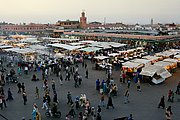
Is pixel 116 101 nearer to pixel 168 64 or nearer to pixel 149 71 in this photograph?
pixel 149 71

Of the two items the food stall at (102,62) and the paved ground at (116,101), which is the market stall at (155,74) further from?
the food stall at (102,62)

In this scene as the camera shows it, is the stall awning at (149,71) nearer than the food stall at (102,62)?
Yes

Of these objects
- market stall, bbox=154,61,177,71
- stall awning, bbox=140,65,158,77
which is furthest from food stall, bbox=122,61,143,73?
market stall, bbox=154,61,177,71

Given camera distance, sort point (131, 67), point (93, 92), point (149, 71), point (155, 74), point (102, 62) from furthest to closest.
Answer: point (102, 62), point (131, 67), point (155, 74), point (149, 71), point (93, 92)

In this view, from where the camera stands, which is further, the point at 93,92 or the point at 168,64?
the point at 168,64

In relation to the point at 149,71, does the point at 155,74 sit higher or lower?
lower

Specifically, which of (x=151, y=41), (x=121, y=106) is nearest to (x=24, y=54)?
(x=121, y=106)

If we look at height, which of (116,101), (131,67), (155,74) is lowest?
(116,101)

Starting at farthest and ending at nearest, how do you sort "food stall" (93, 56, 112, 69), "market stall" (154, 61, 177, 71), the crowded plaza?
"food stall" (93, 56, 112, 69)
"market stall" (154, 61, 177, 71)
the crowded plaza

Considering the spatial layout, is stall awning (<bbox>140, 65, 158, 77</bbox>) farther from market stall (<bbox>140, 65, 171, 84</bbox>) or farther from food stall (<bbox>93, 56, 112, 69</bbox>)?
food stall (<bbox>93, 56, 112, 69</bbox>)

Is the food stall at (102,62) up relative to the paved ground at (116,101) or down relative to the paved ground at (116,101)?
up

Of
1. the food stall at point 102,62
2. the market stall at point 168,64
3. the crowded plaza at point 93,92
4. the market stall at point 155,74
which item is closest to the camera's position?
the crowded plaza at point 93,92

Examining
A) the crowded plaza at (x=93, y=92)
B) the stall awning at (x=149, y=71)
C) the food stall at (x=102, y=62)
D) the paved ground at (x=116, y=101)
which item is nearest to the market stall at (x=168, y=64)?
the crowded plaza at (x=93, y=92)

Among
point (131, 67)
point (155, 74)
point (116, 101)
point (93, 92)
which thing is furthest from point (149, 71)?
point (116, 101)
